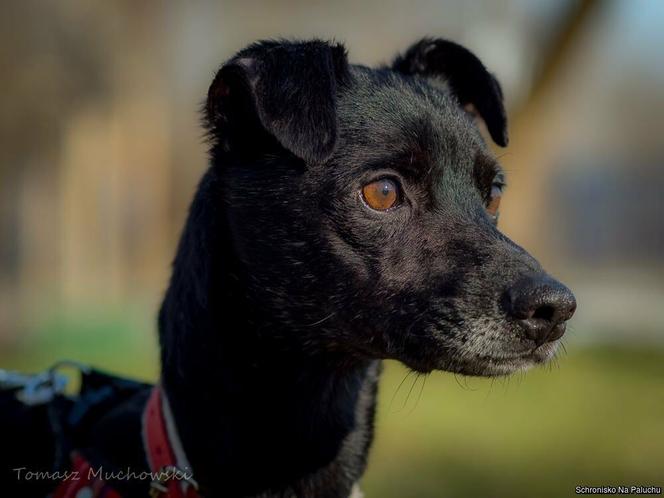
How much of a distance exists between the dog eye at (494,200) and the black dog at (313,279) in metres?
0.15

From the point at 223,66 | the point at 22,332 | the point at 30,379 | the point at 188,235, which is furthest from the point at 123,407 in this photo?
the point at 22,332

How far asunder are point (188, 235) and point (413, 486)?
3.21 meters

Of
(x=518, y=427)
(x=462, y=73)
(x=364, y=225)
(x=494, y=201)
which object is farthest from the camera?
(x=518, y=427)

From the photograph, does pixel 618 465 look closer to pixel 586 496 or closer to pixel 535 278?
pixel 586 496

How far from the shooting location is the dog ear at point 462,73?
3.16 m

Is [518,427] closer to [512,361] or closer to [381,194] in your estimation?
[512,361]

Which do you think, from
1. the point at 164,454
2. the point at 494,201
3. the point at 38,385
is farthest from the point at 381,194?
the point at 38,385

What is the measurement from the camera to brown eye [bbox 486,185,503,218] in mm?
2843

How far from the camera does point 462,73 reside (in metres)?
3.32

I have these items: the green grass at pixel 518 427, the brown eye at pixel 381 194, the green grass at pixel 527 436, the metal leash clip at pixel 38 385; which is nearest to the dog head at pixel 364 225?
the brown eye at pixel 381 194

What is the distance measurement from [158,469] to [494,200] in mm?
1424

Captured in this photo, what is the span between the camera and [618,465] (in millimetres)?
5645

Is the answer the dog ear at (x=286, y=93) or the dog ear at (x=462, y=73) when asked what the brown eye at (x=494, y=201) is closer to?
the dog ear at (x=462, y=73)

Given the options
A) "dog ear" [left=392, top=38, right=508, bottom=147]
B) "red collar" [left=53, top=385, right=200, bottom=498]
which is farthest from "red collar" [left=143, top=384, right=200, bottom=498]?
"dog ear" [left=392, top=38, right=508, bottom=147]
